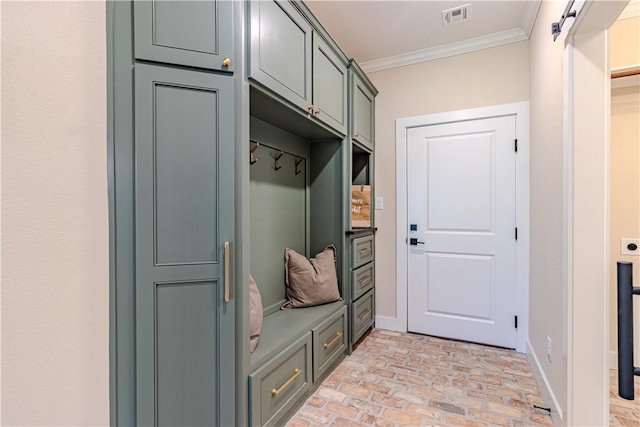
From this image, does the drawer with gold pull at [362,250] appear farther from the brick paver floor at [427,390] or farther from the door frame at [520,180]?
the door frame at [520,180]

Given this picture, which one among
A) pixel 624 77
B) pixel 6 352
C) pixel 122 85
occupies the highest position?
pixel 624 77

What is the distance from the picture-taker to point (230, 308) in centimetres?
136

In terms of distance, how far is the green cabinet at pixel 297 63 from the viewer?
150 cm

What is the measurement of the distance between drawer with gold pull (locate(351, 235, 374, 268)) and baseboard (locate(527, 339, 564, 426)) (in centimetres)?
144

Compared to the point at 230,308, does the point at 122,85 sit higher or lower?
higher

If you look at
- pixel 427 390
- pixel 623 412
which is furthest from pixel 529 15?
pixel 427 390

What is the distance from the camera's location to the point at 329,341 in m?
2.19

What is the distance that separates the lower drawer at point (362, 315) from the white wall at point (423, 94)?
19 cm

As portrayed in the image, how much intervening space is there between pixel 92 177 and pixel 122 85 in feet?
1.26

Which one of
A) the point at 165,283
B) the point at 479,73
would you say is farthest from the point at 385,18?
the point at 165,283

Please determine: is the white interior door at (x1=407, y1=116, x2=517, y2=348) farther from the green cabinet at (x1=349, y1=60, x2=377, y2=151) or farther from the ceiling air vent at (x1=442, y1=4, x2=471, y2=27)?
the ceiling air vent at (x1=442, y1=4, x2=471, y2=27)

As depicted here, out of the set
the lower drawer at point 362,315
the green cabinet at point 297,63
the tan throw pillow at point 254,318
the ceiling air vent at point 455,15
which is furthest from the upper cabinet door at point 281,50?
the lower drawer at point 362,315

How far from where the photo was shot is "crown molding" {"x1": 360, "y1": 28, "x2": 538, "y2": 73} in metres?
2.63

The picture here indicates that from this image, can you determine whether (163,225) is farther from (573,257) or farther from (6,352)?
(573,257)
